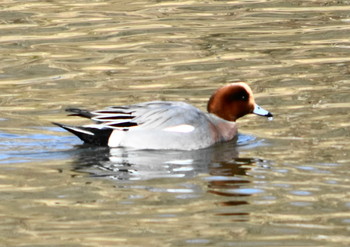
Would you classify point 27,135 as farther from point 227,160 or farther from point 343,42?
point 343,42

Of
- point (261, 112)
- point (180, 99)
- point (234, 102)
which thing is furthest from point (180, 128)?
point (180, 99)

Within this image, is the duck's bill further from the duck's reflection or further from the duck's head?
the duck's reflection

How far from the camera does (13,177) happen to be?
877cm

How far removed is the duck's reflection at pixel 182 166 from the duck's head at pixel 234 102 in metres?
0.44

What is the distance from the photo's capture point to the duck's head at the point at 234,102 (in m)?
10.5

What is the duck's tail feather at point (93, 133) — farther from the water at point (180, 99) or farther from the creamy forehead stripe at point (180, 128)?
the creamy forehead stripe at point (180, 128)

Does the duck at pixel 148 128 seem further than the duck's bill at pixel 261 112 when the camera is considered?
No

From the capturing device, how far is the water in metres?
7.39

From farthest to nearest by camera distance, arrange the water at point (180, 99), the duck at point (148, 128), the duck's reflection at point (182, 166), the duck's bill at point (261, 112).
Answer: the duck's bill at point (261, 112) < the duck at point (148, 128) < the duck's reflection at point (182, 166) < the water at point (180, 99)

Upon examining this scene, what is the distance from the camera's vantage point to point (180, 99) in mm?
11859

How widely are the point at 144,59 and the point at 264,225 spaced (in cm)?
675

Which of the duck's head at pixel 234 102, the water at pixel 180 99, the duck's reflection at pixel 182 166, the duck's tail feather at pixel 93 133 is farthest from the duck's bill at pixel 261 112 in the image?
the duck's tail feather at pixel 93 133

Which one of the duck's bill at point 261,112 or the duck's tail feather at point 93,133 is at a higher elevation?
the duck's tail feather at point 93,133

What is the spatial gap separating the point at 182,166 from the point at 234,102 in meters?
1.52
